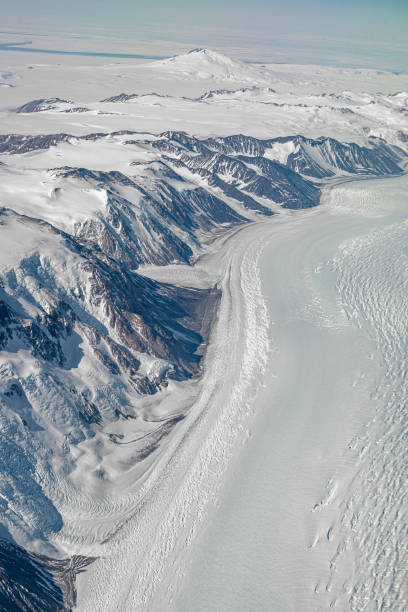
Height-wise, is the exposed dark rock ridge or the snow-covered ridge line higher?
the snow-covered ridge line

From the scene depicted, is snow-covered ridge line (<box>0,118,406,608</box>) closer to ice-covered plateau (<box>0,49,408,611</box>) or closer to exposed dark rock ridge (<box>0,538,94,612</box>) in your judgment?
ice-covered plateau (<box>0,49,408,611</box>)

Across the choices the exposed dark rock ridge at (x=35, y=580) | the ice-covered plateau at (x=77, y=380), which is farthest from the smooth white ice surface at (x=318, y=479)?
the ice-covered plateau at (x=77, y=380)

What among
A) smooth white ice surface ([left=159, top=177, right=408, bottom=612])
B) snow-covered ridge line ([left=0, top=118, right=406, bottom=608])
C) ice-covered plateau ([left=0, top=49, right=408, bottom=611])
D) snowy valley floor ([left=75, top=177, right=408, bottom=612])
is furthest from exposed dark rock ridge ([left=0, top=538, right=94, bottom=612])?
smooth white ice surface ([left=159, top=177, right=408, bottom=612])

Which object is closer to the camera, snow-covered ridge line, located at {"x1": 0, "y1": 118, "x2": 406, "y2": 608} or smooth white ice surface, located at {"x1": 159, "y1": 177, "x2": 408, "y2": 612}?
smooth white ice surface, located at {"x1": 159, "y1": 177, "x2": 408, "y2": 612}

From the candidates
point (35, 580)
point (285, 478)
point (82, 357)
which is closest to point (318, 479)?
point (285, 478)

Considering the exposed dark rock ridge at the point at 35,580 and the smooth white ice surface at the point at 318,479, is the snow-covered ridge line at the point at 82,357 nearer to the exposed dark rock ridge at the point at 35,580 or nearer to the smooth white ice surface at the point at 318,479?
the exposed dark rock ridge at the point at 35,580

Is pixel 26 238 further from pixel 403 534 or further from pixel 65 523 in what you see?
pixel 403 534

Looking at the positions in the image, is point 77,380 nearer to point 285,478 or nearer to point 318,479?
point 285,478

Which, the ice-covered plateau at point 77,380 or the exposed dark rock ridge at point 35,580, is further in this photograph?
the ice-covered plateau at point 77,380
